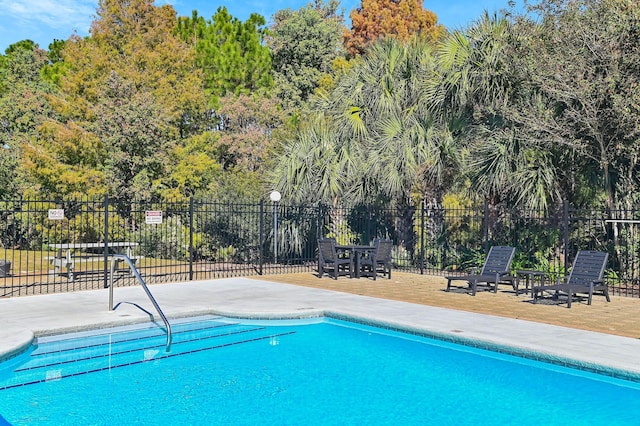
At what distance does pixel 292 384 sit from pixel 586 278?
690cm

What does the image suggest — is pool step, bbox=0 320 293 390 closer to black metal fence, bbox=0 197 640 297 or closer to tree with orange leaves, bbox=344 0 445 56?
black metal fence, bbox=0 197 640 297

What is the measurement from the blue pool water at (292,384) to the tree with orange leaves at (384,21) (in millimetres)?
34290

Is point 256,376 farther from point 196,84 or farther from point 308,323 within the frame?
point 196,84

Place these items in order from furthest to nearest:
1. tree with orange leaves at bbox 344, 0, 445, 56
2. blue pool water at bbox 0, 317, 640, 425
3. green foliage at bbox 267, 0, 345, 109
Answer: tree with orange leaves at bbox 344, 0, 445, 56, green foliage at bbox 267, 0, 345, 109, blue pool water at bbox 0, 317, 640, 425

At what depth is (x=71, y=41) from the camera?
2841 cm

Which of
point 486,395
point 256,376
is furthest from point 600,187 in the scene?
point 256,376

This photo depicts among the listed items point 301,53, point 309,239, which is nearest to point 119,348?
point 309,239

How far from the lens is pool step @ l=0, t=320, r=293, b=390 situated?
275 inches

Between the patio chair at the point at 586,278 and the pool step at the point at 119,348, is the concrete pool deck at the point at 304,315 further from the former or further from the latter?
the patio chair at the point at 586,278

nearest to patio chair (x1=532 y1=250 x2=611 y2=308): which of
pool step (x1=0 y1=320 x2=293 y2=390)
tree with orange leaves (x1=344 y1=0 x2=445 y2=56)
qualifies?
pool step (x1=0 y1=320 x2=293 y2=390)

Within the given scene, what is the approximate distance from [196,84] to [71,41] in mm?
6275

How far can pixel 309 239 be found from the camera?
19344mm

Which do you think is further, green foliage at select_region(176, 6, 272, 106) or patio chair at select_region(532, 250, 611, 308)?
green foliage at select_region(176, 6, 272, 106)

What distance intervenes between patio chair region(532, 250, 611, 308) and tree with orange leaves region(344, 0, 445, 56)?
101 ft
